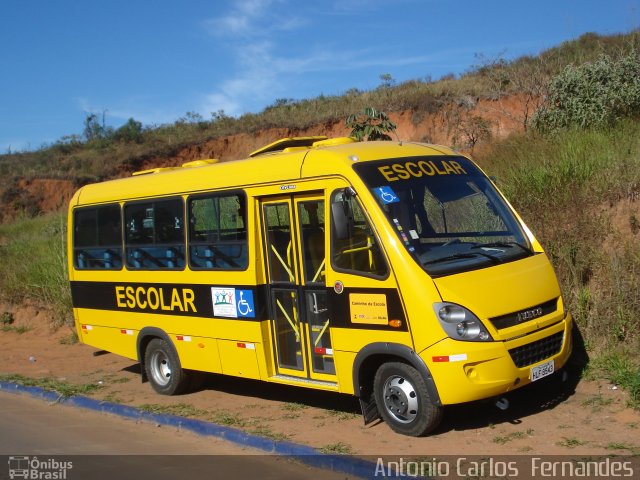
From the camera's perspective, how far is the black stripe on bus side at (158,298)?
26.7 ft

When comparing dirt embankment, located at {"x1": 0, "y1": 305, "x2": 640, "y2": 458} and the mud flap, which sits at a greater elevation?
the mud flap

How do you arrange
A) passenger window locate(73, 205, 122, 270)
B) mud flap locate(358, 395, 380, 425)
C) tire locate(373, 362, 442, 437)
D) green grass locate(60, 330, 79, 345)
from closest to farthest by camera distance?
tire locate(373, 362, 442, 437) → mud flap locate(358, 395, 380, 425) → passenger window locate(73, 205, 122, 270) → green grass locate(60, 330, 79, 345)

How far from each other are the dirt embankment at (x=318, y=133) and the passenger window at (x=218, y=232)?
1354 centimetres

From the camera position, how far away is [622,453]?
580 cm

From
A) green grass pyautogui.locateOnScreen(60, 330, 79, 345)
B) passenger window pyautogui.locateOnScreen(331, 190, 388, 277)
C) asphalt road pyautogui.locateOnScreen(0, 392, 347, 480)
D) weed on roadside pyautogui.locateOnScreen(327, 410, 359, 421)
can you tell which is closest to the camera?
asphalt road pyautogui.locateOnScreen(0, 392, 347, 480)

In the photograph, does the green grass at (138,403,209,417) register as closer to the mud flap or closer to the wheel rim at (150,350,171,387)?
the wheel rim at (150,350,171,387)

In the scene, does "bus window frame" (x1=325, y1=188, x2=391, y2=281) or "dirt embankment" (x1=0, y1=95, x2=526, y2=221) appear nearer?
"bus window frame" (x1=325, y1=188, x2=391, y2=281)

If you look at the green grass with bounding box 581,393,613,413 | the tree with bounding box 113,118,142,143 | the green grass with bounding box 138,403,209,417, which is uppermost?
the tree with bounding box 113,118,142,143

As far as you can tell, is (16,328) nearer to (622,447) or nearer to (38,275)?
(38,275)

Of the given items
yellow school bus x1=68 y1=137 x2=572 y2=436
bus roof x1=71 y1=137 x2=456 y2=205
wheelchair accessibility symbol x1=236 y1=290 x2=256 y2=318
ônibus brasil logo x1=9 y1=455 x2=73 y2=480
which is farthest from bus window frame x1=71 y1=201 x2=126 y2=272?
ônibus brasil logo x1=9 y1=455 x2=73 y2=480

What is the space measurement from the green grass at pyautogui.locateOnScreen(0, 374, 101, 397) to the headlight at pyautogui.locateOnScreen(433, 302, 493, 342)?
6.10 m

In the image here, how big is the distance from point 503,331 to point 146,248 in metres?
5.37

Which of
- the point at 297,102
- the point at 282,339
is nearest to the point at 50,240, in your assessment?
the point at 282,339

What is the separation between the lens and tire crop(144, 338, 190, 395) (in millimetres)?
9453
